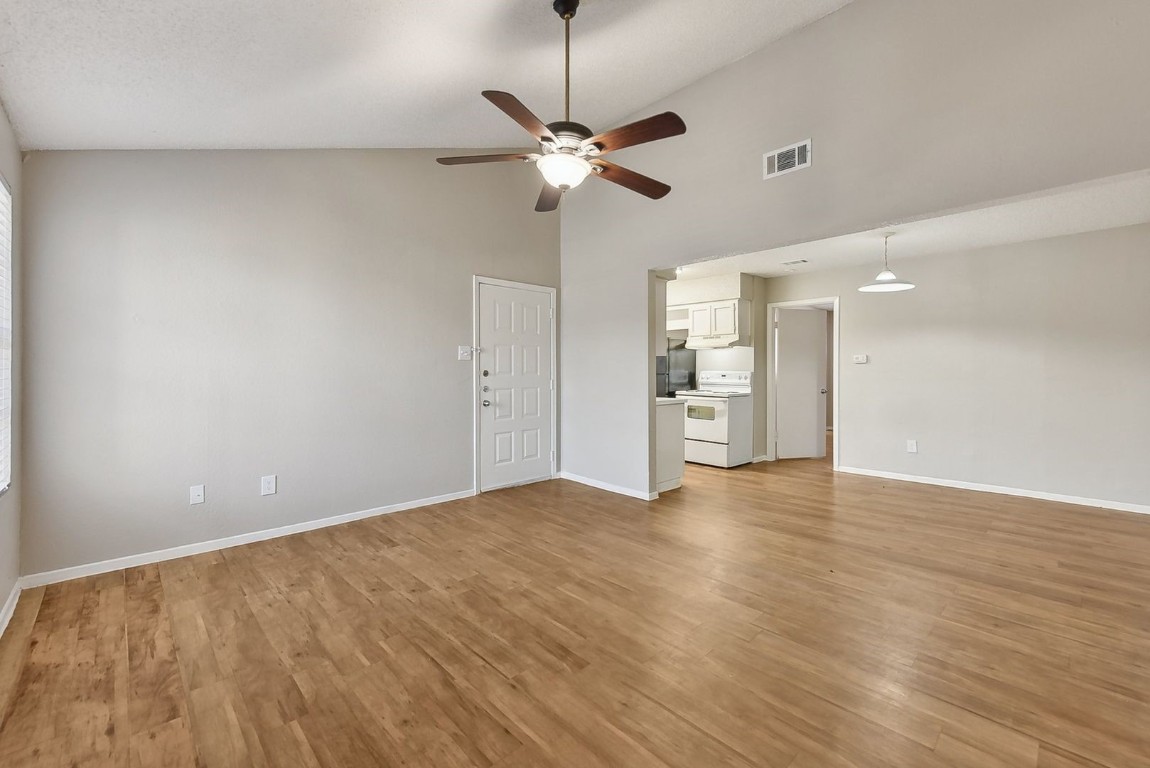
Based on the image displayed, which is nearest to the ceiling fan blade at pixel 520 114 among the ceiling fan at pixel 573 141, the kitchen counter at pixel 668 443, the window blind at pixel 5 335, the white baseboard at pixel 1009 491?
the ceiling fan at pixel 573 141

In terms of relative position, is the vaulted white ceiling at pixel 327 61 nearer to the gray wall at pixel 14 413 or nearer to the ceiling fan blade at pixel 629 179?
the gray wall at pixel 14 413

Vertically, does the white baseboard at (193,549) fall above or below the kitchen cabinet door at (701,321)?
below

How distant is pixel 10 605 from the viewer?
2.56 m

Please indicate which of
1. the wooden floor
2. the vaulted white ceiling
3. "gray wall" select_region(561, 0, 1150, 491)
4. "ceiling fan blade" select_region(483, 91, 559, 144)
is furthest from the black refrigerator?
"ceiling fan blade" select_region(483, 91, 559, 144)

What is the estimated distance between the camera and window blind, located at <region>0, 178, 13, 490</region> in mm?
2477

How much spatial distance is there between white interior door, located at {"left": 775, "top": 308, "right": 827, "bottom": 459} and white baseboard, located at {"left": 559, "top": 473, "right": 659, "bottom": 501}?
→ 2917mm

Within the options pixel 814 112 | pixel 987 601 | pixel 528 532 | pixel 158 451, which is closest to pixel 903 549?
pixel 987 601

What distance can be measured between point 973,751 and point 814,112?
Result: 355cm

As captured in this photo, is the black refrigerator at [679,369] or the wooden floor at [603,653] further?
the black refrigerator at [679,369]

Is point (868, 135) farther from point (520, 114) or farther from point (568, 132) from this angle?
point (520, 114)

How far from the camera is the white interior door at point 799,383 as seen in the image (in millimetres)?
6551

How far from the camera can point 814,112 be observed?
130 inches

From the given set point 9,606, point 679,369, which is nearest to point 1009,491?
point 679,369

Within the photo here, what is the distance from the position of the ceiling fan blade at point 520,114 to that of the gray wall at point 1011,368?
4897 millimetres
